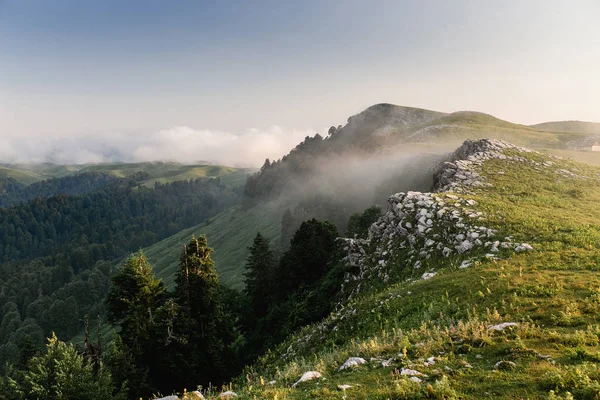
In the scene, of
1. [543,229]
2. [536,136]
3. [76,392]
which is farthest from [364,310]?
[536,136]

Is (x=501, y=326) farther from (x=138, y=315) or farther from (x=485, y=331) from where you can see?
(x=138, y=315)

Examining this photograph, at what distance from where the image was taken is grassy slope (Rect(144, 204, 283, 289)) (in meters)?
131

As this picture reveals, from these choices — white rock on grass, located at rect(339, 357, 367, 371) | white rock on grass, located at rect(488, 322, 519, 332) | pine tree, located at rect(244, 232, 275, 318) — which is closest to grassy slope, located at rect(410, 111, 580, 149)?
pine tree, located at rect(244, 232, 275, 318)

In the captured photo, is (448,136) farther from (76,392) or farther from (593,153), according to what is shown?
(76,392)

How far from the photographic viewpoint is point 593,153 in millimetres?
70500

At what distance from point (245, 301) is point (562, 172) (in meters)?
47.6

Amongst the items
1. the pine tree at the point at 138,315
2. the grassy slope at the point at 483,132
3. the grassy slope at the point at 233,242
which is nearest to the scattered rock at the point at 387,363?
the pine tree at the point at 138,315

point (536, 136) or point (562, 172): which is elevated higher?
point (536, 136)

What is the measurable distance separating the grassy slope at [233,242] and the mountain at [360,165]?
632mm

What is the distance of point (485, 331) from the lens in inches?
441

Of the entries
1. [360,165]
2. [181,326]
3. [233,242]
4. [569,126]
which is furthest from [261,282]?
[569,126]

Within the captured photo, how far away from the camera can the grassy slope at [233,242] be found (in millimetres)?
131000

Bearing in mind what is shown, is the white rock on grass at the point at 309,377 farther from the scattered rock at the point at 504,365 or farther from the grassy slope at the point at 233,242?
the grassy slope at the point at 233,242

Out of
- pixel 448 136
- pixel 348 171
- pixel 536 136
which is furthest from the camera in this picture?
pixel 348 171
